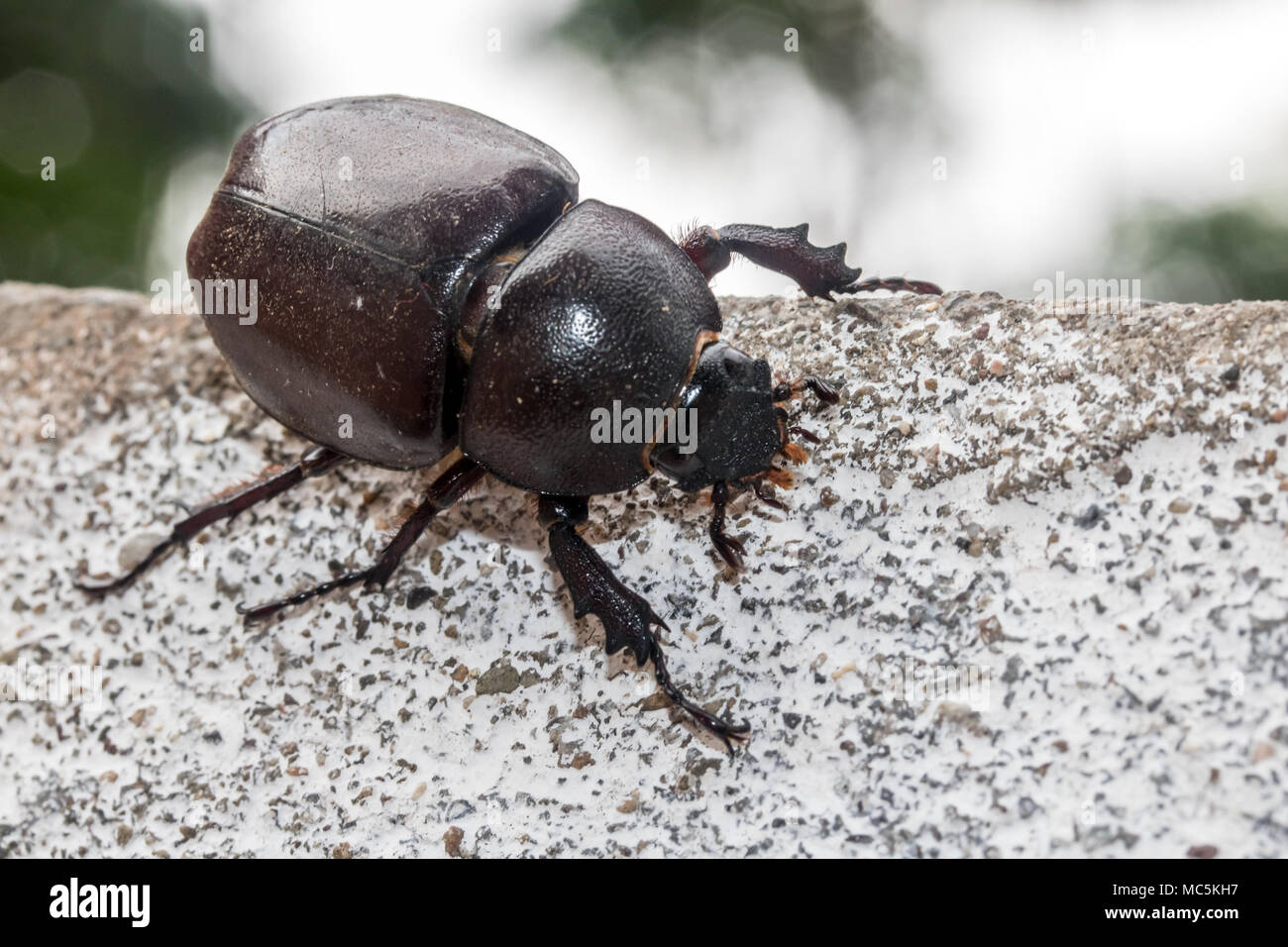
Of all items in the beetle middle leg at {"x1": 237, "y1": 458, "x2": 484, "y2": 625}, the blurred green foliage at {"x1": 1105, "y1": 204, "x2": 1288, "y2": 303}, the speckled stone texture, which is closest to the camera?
the speckled stone texture

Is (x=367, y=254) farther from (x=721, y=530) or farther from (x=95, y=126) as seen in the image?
(x=95, y=126)

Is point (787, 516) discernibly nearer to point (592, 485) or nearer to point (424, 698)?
point (592, 485)

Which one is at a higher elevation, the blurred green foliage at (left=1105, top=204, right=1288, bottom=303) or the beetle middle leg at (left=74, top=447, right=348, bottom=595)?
the blurred green foliage at (left=1105, top=204, right=1288, bottom=303)

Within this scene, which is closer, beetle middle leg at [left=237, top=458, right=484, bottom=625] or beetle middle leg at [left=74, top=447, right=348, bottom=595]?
beetle middle leg at [left=237, top=458, right=484, bottom=625]

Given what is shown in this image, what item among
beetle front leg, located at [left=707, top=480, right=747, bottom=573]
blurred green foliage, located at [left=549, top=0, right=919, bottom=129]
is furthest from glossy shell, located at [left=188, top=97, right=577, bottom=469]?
blurred green foliage, located at [left=549, top=0, right=919, bottom=129]

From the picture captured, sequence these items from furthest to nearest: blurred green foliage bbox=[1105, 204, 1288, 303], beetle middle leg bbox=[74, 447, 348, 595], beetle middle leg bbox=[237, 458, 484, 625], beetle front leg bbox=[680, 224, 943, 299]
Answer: blurred green foliage bbox=[1105, 204, 1288, 303], beetle middle leg bbox=[74, 447, 348, 595], beetle front leg bbox=[680, 224, 943, 299], beetle middle leg bbox=[237, 458, 484, 625]

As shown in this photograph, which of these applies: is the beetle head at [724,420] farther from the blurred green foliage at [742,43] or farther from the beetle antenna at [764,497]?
the blurred green foliage at [742,43]

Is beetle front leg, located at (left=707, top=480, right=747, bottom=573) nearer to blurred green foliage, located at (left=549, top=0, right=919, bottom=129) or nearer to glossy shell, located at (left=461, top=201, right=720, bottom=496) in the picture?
glossy shell, located at (left=461, top=201, right=720, bottom=496)

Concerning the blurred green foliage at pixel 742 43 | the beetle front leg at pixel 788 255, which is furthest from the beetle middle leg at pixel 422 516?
the blurred green foliage at pixel 742 43
